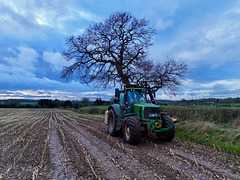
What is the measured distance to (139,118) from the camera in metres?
7.13

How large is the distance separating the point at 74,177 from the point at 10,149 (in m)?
3.48

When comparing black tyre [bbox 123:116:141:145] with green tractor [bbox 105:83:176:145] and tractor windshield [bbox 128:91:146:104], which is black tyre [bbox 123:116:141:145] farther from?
tractor windshield [bbox 128:91:146:104]

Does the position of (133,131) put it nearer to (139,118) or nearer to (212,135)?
(139,118)

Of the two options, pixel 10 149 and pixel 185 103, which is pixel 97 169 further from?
pixel 185 103

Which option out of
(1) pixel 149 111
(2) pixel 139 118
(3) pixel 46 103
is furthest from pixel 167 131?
(3) pixel 46 103

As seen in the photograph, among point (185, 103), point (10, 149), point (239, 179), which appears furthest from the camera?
point (185, 103)

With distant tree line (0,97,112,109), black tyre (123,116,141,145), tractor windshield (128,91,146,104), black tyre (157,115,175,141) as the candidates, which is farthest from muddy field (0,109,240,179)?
distant tree line (0,97,112,109)

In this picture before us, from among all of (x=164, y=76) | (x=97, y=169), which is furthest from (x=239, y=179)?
(x=164, y=76)

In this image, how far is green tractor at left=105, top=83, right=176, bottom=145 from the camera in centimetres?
652

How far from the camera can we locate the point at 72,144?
670 cm

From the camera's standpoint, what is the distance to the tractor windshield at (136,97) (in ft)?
25.8

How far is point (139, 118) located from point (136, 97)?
1163mm

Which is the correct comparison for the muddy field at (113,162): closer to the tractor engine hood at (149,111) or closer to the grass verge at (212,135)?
the grass verge at (212,135)

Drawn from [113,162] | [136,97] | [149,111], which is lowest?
[113,162]
